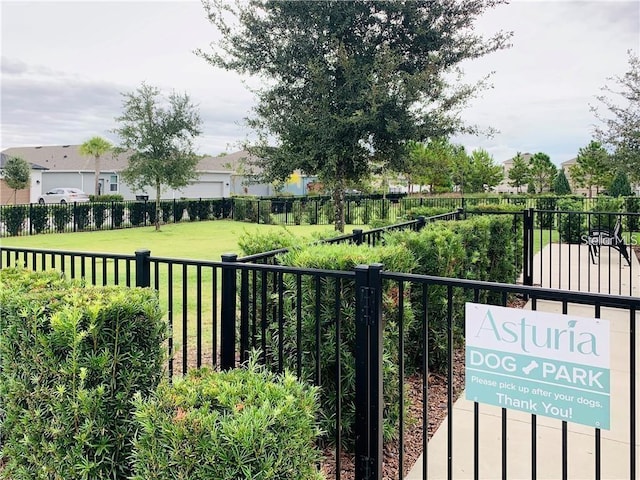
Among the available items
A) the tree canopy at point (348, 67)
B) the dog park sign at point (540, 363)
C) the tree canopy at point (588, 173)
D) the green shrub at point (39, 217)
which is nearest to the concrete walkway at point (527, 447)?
the dog park sign at point (540, 363)

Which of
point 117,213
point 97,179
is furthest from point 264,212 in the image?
point 97,179

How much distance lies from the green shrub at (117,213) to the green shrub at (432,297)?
1950cm

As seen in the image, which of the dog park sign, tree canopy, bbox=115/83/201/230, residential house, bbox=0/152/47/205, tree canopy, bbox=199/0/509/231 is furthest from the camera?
residential house, bbox=0/152/47/205

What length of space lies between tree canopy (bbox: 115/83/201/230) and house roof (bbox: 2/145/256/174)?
51.0 ft

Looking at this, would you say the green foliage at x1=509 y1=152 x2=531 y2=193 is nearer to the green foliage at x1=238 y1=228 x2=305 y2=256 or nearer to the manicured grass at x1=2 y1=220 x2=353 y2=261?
the manicured grass at x1=2 y1=220 x2=353 y2=261

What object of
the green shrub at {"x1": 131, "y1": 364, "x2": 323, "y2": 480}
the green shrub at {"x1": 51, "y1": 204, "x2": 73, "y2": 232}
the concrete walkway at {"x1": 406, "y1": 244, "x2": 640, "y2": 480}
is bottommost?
the concrete walkway at {"x1": 406, "y1": 244, "x2": 640, "y2": 480}

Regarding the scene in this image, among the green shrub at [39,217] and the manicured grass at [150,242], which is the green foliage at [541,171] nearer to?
the manicured grass at [150,242]

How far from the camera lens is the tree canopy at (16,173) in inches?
1172

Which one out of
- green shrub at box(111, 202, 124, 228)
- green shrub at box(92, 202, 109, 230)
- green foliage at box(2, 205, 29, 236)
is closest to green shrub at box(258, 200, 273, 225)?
green shrub at box(111, 202, 124, 228)

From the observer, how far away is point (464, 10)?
12.0 meters

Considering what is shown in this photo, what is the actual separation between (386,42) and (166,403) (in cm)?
1197

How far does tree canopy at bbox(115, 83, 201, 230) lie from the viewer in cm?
2041

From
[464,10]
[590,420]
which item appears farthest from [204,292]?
[464,10]

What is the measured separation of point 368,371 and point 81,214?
20747 millimetres
